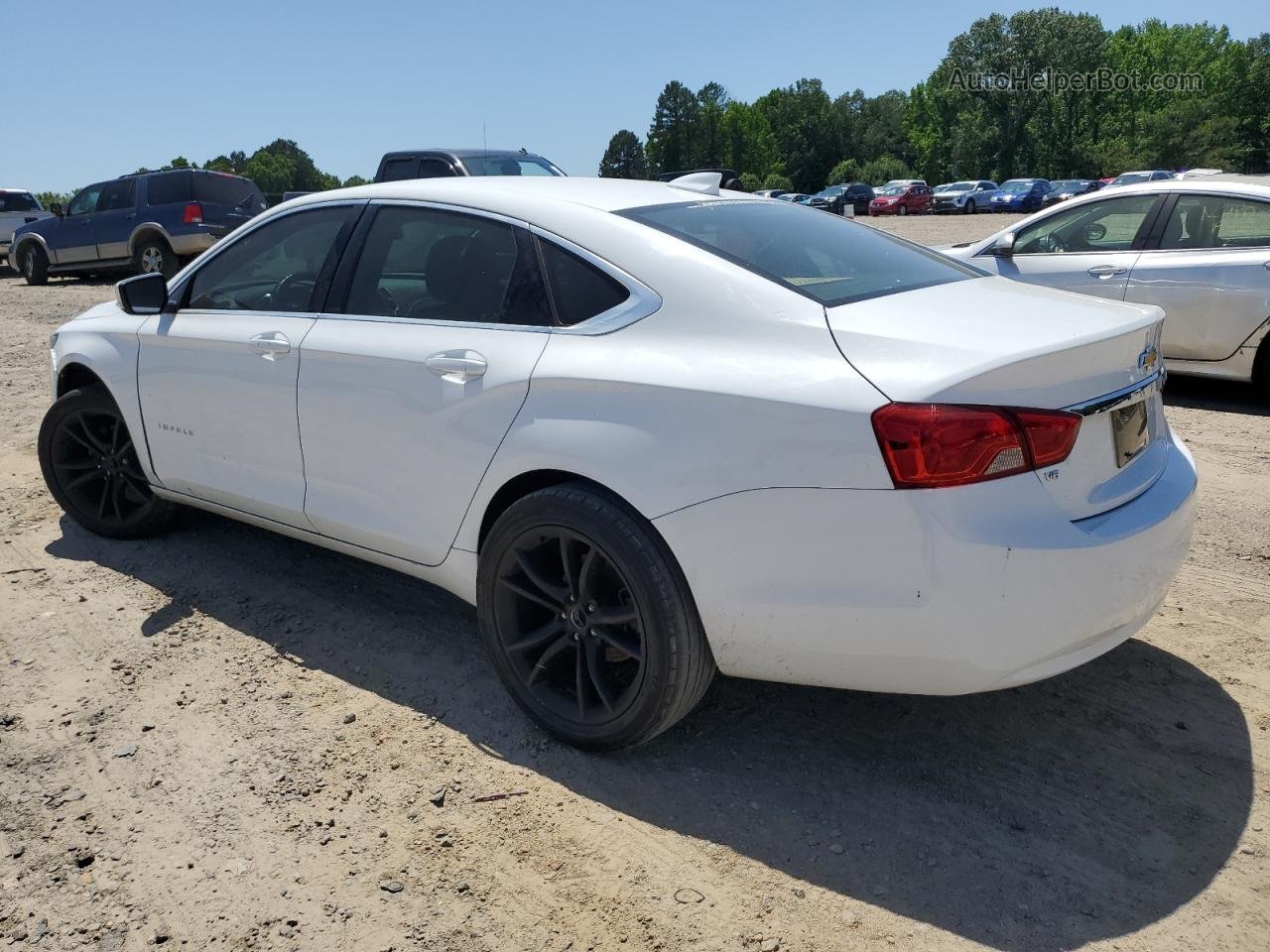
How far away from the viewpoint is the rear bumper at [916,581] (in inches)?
96.4

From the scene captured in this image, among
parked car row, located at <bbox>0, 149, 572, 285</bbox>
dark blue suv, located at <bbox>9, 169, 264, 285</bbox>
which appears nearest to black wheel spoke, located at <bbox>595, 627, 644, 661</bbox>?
parked car row, located at <bbox>0, 149, 572, 285</bbox>

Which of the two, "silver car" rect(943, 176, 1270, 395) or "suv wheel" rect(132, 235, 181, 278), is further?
"suv wheel" rect(132, 235, 181, 278)

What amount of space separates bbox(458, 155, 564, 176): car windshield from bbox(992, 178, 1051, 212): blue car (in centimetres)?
3863

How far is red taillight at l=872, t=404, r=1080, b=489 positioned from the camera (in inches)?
95.6

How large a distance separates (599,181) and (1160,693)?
255 centimetres

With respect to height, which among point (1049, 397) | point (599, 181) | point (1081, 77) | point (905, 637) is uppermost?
point (1081, 77)

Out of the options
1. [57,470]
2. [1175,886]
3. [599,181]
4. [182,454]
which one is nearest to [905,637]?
[1175,886]

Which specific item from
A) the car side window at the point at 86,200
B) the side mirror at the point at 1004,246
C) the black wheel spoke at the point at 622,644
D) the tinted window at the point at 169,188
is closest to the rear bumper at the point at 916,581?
the black wheel spoke at the point at 622,644

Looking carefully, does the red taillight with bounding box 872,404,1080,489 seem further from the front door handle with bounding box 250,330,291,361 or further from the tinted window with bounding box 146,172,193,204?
the tinted window with bounding box 146,172,193,204

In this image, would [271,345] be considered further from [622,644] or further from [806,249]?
[806,249]

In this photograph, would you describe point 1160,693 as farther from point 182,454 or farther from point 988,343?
point 182,454

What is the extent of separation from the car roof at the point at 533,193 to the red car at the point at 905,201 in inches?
1973

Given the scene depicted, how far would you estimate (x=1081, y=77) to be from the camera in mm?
91250

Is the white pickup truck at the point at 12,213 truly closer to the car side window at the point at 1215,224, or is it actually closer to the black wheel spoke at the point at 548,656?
the car side window at the point at 1215,224
